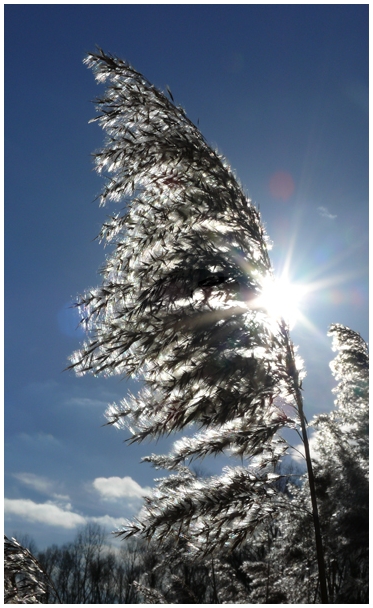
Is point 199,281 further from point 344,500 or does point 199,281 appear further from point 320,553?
point 344,500

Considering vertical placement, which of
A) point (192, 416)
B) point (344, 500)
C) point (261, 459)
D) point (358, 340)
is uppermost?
point (358, 340)

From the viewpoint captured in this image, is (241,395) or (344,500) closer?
(241,395)

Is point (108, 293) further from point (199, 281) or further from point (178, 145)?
point (178, 145)

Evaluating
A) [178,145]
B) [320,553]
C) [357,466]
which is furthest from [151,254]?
[357,466]

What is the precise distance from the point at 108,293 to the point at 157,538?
3.90 feet

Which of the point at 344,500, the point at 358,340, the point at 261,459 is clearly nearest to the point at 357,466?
the point at 344,500

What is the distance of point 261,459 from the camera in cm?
246

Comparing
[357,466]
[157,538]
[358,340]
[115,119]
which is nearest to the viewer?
[157,538]

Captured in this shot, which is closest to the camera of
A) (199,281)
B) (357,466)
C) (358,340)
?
(199,281)

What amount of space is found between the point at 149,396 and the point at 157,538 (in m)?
0.64

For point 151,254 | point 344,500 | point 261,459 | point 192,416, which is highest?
point 151,254

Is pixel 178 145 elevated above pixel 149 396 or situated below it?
above

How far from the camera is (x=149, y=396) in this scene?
2375 millimetres

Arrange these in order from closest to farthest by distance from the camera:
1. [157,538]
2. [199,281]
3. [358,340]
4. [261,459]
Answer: [157,538], [199,281], [261,459], [358,340]
